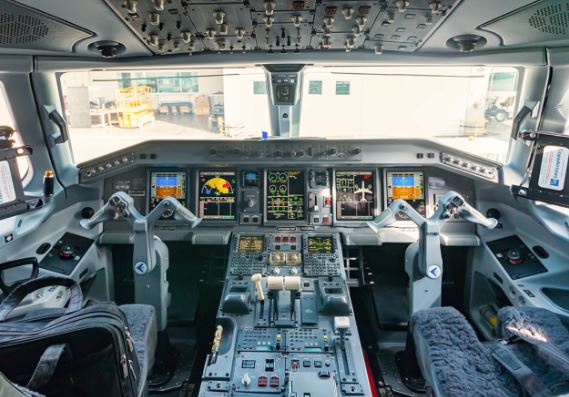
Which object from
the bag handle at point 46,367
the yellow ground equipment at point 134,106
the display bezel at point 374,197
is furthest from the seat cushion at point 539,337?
the yellow ground equipment at point 134,106

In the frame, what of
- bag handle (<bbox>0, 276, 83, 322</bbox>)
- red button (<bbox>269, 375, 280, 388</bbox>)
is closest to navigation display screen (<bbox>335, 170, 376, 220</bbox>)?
red button (<bbox>269, 375, 280, 388</bbox>)

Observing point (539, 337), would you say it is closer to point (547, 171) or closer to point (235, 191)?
point (547, 171)

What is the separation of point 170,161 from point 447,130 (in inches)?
121

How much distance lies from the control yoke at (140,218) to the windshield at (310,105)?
855 mm

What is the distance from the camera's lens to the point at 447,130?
189 inches

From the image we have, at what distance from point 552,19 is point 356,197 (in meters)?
1.97

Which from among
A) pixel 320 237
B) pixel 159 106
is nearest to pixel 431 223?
pixel 320 237

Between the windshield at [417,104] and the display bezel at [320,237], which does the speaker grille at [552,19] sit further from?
the display bezel at [320,237]

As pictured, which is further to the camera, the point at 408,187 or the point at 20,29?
the point at 408,187

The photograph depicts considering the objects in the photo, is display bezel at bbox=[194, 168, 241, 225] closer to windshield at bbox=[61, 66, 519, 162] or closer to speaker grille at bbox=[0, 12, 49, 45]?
windshield at bbox=[61, 66, 519, 162]

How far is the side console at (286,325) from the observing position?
226 cm

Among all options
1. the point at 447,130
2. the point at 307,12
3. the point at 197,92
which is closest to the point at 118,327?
the point at 307,12

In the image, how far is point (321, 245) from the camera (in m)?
3.53

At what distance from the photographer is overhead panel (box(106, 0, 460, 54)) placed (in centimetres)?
209
